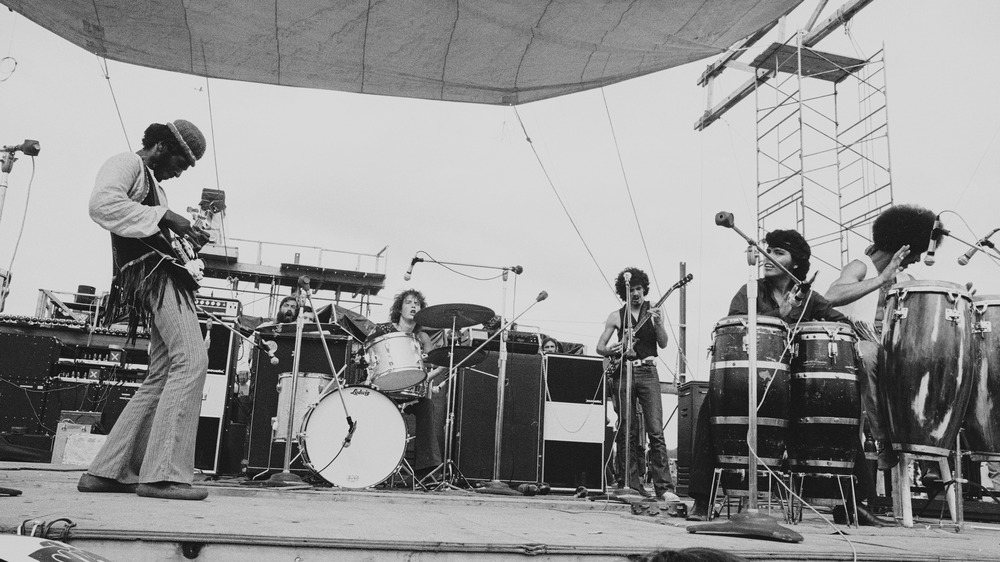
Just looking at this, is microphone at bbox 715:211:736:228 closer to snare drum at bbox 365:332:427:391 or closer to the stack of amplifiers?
snare drum at bbox 365:332:427:391

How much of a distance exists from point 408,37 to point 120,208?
3.21 metres

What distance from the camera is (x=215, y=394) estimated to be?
22.6 ft

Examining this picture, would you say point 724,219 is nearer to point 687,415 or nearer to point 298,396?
point 298,396

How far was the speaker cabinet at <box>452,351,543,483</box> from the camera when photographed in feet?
23.5

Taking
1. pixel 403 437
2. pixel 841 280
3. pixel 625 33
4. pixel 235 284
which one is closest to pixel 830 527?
pixel 841 280

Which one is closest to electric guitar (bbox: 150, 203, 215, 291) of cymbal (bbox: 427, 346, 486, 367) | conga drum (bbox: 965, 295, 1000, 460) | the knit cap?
the knit cap

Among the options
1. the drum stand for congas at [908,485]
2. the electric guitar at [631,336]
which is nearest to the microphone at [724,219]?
the drum stand for congas at [908,485]

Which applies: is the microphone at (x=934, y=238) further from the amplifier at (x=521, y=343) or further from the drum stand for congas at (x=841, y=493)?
the amplifier at (x=521, y=343)

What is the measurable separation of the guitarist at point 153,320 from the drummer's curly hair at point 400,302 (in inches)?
143

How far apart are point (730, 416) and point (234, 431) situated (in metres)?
4.92

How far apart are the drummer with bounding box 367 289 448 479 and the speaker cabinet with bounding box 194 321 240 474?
1.38 metres

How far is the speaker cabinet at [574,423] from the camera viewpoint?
739 cm

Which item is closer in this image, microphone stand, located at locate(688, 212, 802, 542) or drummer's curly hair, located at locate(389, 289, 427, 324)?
microphone stand, located at locate(688, 212, 802, 542)

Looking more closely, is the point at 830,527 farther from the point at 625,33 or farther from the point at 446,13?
the point at 446,13
